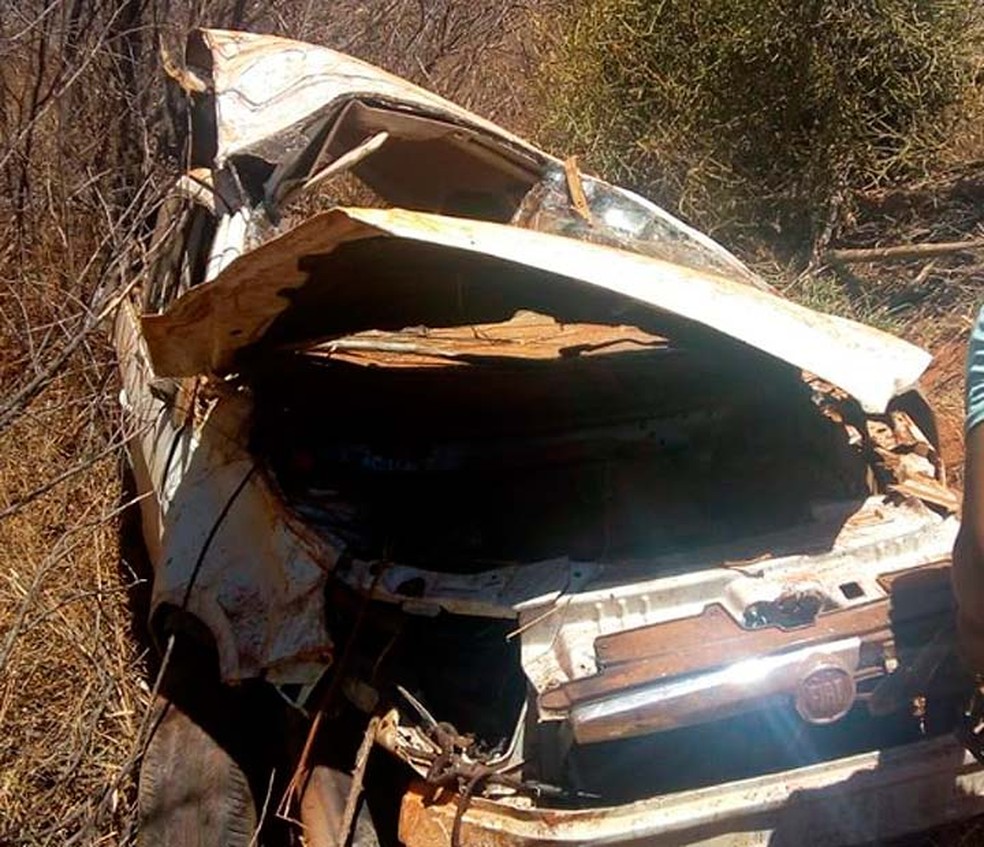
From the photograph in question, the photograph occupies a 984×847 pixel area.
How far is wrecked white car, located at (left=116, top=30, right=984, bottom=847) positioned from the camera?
256 centimetres

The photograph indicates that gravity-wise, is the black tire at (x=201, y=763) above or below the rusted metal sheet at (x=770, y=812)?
below

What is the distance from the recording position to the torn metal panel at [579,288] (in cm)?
249

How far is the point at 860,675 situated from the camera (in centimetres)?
259

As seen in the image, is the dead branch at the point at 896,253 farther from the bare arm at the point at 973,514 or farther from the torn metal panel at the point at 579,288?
the bare arm at the point at 973,514

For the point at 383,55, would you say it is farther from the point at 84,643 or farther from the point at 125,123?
the point at 84,643

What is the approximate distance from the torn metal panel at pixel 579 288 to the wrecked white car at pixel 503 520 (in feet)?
0.04

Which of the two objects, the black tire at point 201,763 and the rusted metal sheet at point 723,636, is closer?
the rusted metal sheet at point 723,636

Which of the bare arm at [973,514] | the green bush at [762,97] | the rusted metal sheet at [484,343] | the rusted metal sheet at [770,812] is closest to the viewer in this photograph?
the bare arm at [973,514]

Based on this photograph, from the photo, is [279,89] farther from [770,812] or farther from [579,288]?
[770,812]

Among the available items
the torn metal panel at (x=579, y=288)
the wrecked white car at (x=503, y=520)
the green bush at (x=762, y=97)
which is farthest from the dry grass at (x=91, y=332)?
the torn metal panel at (x=579, y=288)

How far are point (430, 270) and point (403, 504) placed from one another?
0.67m

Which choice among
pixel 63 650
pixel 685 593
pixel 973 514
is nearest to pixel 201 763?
pixel 63 650

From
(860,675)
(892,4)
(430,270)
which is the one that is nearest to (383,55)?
(892,4)

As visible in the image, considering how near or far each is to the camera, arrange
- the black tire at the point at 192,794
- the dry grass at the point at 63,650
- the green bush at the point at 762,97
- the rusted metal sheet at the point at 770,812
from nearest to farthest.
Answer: the rusted metal sheet at the point at 770,812 → the black tire at the point at 192,794 → the dry grass at the point at 63,650 → the green bush at the point at 762,97
